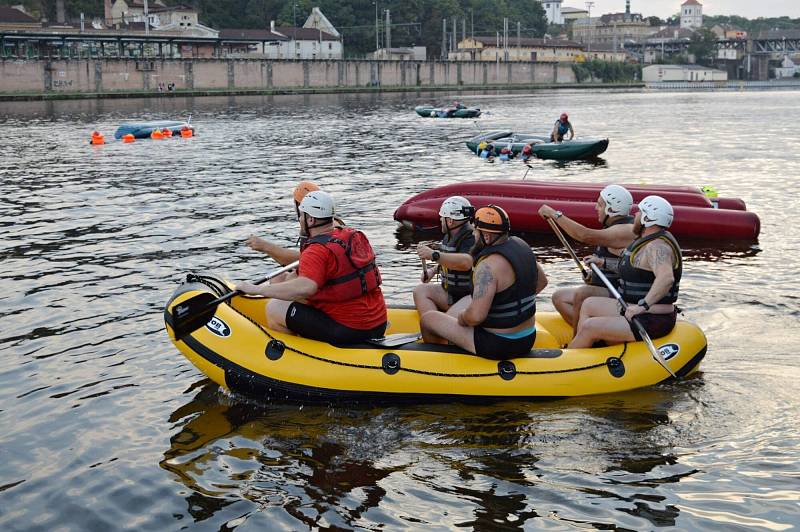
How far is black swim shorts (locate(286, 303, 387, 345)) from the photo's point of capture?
29.7ft

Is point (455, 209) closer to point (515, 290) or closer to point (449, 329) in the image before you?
point (449, 329)

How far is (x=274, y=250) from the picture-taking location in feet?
32.8

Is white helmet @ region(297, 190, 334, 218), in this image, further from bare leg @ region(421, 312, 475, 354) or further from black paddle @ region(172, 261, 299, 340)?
bare leg @ region(421, 312, 475, 354)

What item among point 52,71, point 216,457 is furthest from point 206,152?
point 52,71

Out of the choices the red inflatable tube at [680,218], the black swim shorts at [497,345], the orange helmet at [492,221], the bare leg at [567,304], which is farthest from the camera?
the red inflatable tube at [680,218]

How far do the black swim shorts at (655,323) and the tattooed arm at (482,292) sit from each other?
166 centimetres

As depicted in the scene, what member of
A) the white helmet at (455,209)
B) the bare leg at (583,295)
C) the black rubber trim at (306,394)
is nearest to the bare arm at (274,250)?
the black rubber trim at (306,394)

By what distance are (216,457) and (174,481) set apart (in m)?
0.53

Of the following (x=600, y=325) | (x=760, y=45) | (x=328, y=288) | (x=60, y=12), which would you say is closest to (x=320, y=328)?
(x=328, y=288)

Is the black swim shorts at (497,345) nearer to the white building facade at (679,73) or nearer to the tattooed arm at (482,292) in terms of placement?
the tattooed arm at (482,292)

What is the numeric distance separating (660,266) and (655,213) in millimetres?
529

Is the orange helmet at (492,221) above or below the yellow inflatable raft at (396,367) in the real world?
above

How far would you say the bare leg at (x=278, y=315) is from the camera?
9293 millimetres

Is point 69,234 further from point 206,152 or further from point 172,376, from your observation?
point 206,152
